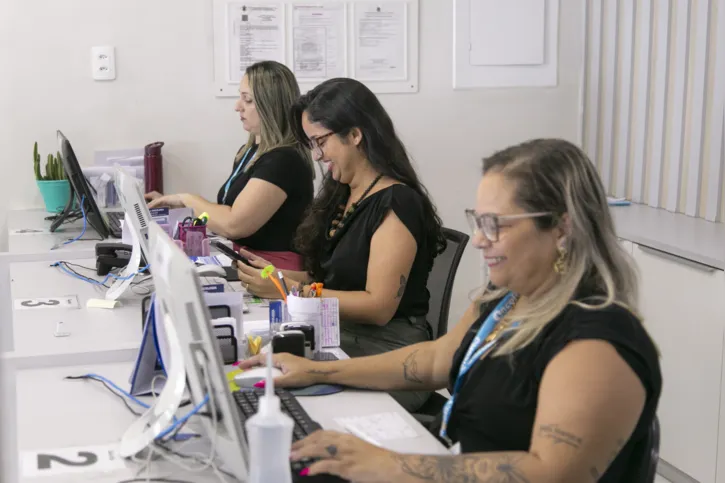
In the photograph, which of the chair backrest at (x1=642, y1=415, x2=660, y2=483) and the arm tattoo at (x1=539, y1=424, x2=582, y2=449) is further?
the chair backrest at (x1=642, y1=415, x2=660, y2=483)

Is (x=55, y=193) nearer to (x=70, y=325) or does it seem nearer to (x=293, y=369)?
(x=70, y=325)

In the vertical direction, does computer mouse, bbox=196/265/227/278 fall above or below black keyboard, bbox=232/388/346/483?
above

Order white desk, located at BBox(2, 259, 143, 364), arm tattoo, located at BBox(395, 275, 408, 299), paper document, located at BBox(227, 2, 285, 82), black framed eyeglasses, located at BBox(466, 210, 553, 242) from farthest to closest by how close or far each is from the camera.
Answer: paper document, located at BBox(227, 2, 285, 82)
arm tattoo, located at BBox(395, 275, 408, 299)
white desk, located at BBox(2, 259, 143, 364)
black framed eyeglasses, located at BBox(466, 210, 553, 242)

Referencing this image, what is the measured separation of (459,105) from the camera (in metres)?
4.34

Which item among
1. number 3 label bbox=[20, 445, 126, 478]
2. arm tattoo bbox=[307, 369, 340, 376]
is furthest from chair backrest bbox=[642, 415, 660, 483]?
number 3 label bbox=[20, 445, 126, 478]

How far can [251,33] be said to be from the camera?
4086 millimetres

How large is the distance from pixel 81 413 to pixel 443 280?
45.7 inches

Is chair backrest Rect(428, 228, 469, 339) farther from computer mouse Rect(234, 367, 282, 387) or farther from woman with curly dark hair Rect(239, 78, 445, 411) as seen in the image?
computer mouse Rect(234, 367, 282, 387)

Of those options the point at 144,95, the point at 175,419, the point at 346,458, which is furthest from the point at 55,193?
the point at 346,458

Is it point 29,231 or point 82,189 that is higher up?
point 82,189

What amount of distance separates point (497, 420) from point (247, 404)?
0.47 meters

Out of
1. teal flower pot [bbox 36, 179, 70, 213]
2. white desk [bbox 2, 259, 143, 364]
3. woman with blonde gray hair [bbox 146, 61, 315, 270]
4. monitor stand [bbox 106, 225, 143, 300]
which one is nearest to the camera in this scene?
white desk [bbox 2, 259, 143, 364]

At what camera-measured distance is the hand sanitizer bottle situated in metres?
1.26

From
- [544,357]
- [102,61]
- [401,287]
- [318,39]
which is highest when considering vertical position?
[318,39]
